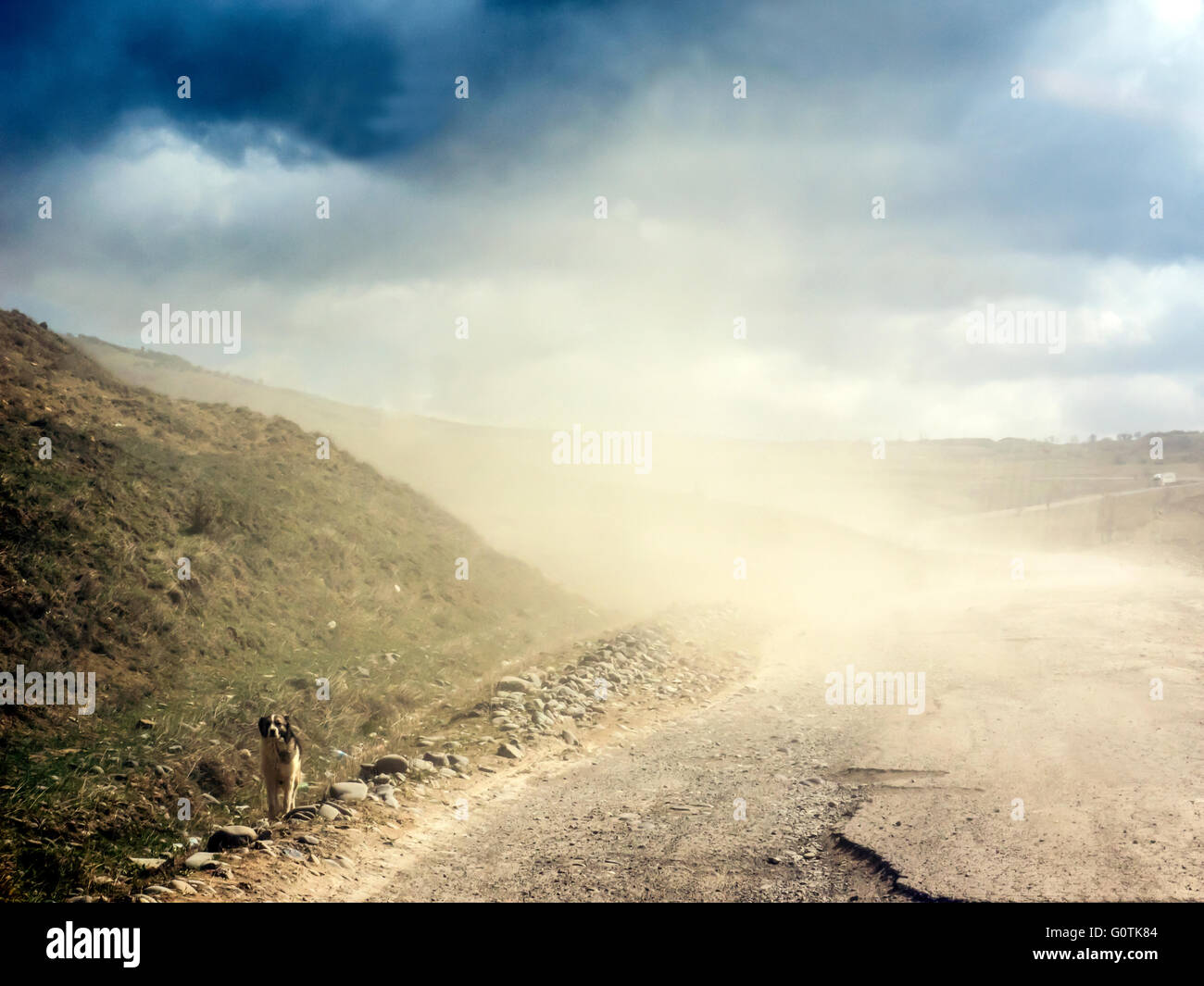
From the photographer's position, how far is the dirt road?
671cm

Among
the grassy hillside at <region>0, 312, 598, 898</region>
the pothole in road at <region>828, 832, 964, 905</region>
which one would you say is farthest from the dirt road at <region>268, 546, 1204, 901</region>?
the grassy hillside at <region>0, 312, 598, 898</region>

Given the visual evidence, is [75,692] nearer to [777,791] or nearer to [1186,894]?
[777,791]

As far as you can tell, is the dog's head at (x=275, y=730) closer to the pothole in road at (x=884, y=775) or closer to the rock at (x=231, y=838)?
the rock at (x=231, y=838)

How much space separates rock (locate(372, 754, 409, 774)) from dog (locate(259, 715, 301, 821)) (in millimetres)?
1699

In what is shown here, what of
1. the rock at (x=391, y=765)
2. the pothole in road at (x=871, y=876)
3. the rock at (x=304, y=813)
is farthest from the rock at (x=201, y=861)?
the pothole in road at (x=871, y=876)

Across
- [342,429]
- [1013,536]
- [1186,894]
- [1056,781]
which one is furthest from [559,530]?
[1013,536]

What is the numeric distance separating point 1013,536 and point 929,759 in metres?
58.9

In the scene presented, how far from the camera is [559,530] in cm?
4275

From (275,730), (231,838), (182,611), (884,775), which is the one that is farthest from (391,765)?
(884,775)

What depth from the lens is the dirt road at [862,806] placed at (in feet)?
22.0

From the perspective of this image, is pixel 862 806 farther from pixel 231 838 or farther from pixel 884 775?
pixel 231 838

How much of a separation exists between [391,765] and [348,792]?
1215 millimetres

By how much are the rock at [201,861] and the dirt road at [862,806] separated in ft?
3.29

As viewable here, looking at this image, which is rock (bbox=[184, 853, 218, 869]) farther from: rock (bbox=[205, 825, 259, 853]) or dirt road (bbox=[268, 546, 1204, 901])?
dirt road (bbox=[268, 546, 1204, 901])
